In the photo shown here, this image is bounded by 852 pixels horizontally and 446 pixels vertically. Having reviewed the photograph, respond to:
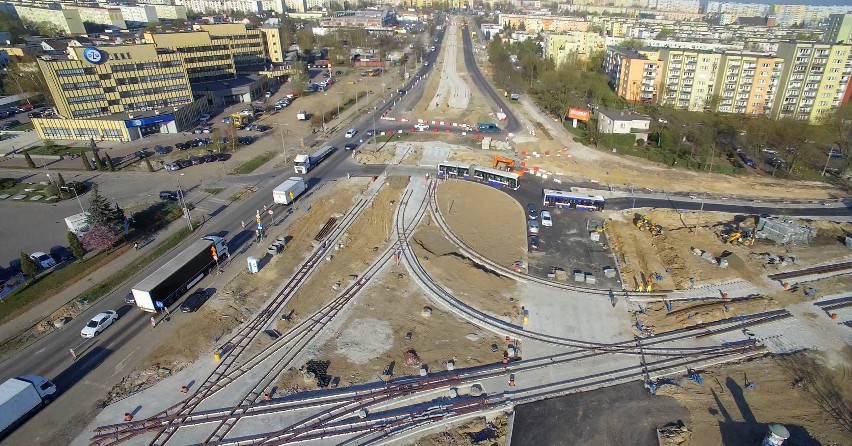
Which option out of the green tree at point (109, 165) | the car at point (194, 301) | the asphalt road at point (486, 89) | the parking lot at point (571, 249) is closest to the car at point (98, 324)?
the car at point (194, 301)

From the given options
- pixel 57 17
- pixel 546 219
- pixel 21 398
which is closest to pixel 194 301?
pixel 21 398

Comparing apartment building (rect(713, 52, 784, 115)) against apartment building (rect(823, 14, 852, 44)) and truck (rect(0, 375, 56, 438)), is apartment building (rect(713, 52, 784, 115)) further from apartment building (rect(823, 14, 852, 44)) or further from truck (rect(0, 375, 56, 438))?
truck (rect(0, 375, 56, 438))

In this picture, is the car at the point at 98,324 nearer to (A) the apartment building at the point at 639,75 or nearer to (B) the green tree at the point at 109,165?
(B) the green tree at the point at 109,165

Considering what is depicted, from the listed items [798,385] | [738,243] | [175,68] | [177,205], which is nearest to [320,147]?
[177,205]

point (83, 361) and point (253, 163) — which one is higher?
point (253, 163)

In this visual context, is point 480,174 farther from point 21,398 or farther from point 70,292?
point 21,398
